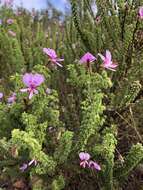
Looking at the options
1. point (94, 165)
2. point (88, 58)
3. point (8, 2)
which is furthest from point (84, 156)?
point (8, 2)

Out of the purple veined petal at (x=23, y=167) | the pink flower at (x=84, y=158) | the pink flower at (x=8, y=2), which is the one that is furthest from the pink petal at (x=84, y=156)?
the pink flower at (x=8, y=2)

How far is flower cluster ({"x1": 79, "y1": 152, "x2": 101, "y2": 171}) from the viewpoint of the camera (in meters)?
2.50

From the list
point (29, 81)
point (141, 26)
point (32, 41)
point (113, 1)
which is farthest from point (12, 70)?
point (29, 81)

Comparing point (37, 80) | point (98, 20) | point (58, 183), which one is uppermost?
point (98, 20)

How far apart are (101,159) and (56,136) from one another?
0.27m

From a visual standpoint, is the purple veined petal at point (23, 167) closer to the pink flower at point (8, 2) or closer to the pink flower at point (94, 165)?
the pink flower at point (94, 165)

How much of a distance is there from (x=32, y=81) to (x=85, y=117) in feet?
1.01

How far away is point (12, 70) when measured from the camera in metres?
4.47

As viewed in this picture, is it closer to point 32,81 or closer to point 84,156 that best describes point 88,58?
point 32,81

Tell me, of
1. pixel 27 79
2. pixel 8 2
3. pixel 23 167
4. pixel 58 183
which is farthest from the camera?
pixel 8 2

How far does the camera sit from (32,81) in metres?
2.45

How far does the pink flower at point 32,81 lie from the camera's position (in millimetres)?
2438

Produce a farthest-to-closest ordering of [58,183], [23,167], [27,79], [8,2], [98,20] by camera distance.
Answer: [8,2] < [98,20] < [23,167] < [58,183] < [27,79]

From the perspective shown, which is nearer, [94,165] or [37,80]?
[37,80]
